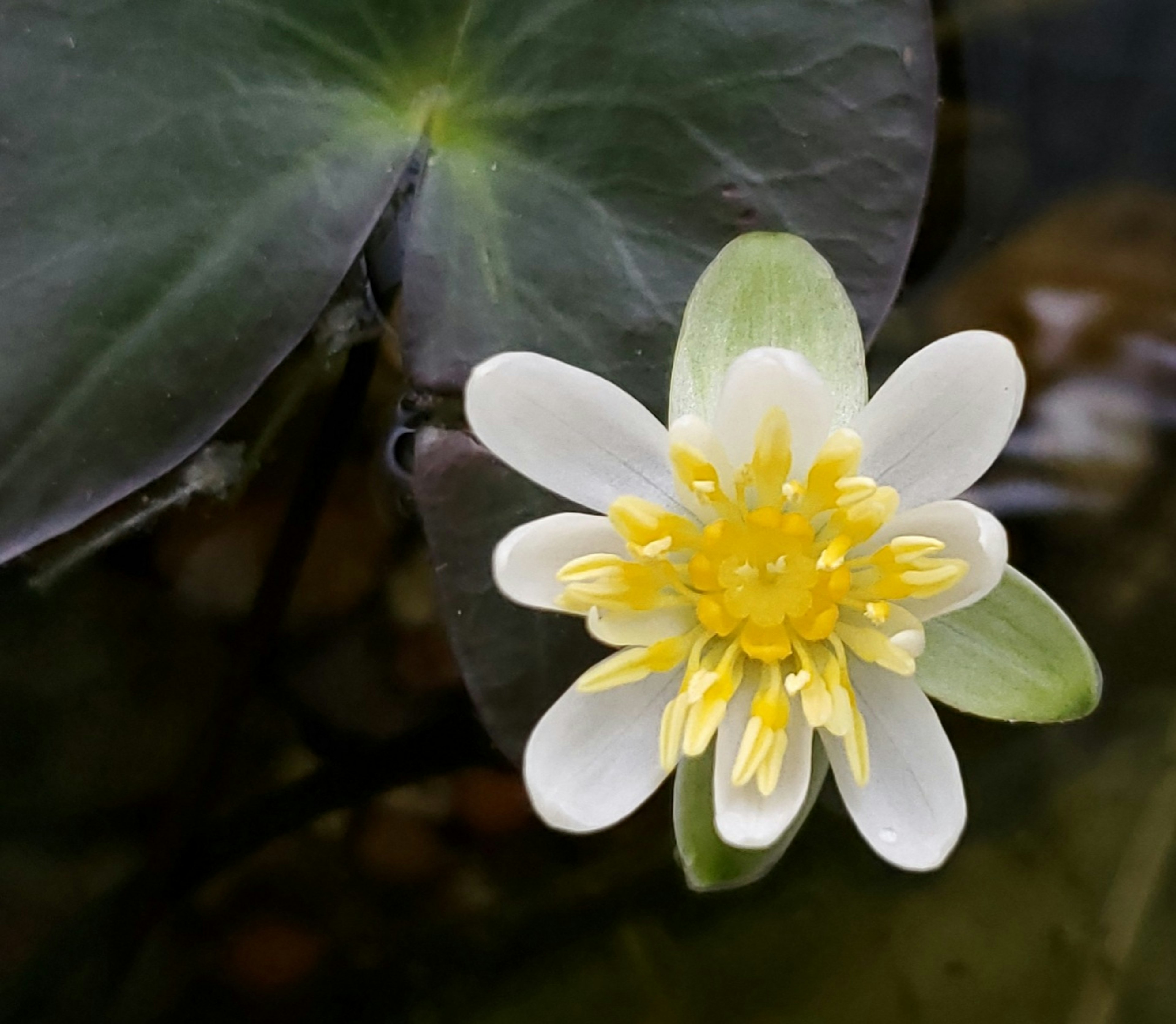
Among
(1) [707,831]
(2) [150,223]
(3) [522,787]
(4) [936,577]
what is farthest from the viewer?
(3) [522,787]

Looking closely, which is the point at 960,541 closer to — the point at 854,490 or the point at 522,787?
the point at 854,490

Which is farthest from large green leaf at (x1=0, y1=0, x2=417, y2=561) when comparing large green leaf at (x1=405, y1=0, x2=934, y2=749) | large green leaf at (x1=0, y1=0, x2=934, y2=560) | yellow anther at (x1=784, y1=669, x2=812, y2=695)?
yellow anther at (x1=784, y1=669, x2=812, y2=695)

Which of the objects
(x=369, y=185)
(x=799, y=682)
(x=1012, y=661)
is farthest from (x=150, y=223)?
(x=1012, y=661)

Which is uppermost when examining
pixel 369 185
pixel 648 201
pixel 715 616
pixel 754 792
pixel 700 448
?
pixel 369 185

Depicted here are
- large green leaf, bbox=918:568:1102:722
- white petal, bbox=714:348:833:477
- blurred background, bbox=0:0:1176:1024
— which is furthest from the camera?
blurred background, bbox=0:0:1176:1024

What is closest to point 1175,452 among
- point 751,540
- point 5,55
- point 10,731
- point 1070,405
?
point 1070,405

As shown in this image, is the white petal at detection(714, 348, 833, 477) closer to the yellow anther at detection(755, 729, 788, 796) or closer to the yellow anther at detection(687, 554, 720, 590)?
the yellow anther at detection(687, 554, 720, 590)
